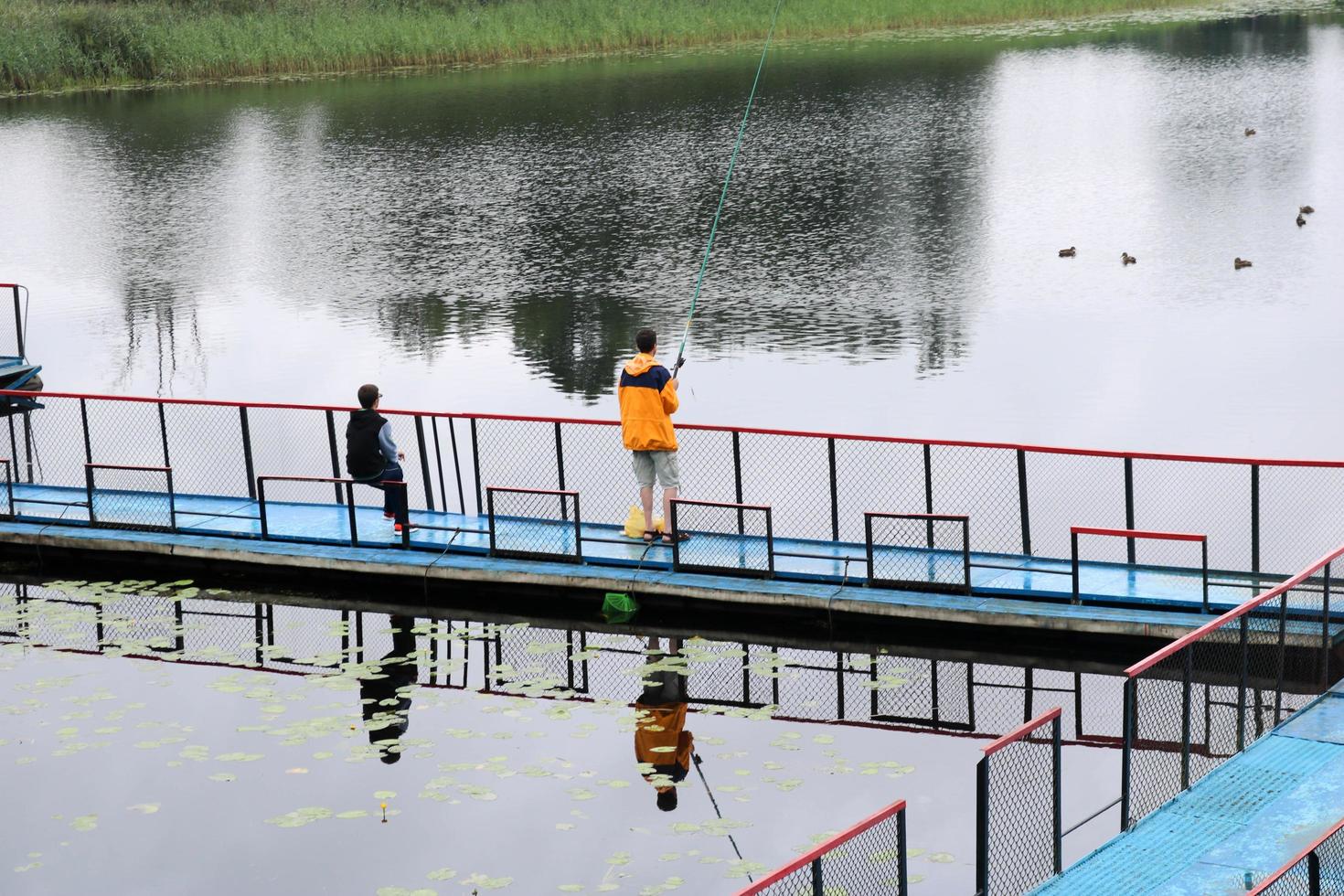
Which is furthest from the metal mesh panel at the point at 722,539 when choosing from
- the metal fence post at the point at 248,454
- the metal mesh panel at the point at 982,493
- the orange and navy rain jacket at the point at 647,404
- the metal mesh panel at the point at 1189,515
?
the metal fence post at the point at 248,454

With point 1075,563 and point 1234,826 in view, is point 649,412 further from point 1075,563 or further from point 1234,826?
point 1234,826

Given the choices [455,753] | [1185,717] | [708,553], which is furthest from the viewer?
[708,553]

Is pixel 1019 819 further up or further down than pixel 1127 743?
further down

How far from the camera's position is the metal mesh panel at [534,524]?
685 inches

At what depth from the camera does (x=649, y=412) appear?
53.7 feet

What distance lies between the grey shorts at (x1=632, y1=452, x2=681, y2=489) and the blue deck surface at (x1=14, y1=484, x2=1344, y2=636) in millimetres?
772

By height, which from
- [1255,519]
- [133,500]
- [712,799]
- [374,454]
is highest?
[374,454]

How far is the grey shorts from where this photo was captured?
16.6 m

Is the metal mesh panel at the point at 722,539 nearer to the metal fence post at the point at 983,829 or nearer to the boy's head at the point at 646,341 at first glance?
the boy's head at the point at 646,341

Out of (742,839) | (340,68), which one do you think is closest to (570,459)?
(742,839)

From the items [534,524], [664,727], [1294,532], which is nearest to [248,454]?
[534,524]

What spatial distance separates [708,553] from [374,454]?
3.42 metres

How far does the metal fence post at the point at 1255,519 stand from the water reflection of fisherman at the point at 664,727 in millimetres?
4912

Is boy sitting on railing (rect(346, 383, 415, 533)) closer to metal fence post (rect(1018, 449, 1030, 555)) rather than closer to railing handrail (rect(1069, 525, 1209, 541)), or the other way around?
metal fence post (rect(1018, 449, 1030, 555))
